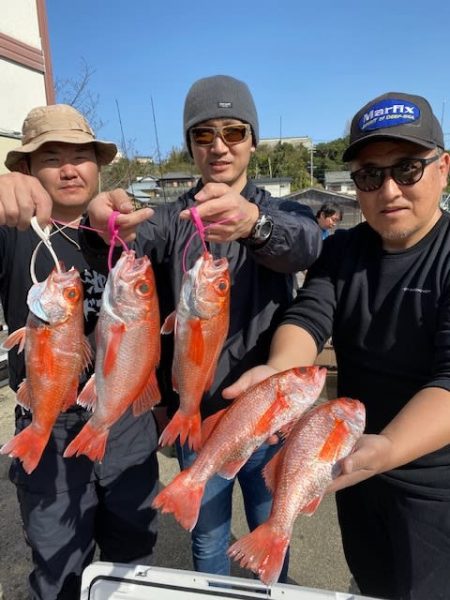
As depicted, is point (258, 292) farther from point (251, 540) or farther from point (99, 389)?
point (251, 540)

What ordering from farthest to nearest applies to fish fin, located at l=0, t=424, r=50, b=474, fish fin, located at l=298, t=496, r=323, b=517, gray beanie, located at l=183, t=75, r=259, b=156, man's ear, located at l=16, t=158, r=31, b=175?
man's ear, located at l=16, t=158, r=31, b=175 → gray beanie, located at l=183, t=75, r=259, b=156 → fish fin, located at l=0, t=424, r=50, b=474 → fish fin, located at l=298, t=496, r=323, b=517

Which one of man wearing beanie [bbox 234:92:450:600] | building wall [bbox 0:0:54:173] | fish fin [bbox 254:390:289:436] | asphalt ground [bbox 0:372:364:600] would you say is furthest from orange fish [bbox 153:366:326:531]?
building wall [bbox 0:0:54:173]

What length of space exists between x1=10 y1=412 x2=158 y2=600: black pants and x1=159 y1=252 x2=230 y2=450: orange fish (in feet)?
2.76

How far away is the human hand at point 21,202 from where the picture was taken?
169 centimetres

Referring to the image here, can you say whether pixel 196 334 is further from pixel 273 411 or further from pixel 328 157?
pixel 328 157

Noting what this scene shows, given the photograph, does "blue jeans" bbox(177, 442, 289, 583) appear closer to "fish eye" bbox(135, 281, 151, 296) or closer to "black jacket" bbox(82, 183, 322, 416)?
"black jacket" bbox(82, 183, 322, 416)

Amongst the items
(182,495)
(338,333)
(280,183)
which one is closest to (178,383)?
(182,495)

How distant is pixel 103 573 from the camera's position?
1919 mm

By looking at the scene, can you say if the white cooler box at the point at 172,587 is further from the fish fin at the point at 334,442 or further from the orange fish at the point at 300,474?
the fish fin at the point at 334,442

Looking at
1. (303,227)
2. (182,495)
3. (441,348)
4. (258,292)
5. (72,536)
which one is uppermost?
(303,227)

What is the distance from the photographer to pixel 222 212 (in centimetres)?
171

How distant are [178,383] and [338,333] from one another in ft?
3.22

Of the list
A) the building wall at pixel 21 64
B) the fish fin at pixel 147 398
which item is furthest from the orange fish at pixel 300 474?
the building wall at pixel 21 64

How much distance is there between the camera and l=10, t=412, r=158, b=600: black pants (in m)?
2.33
